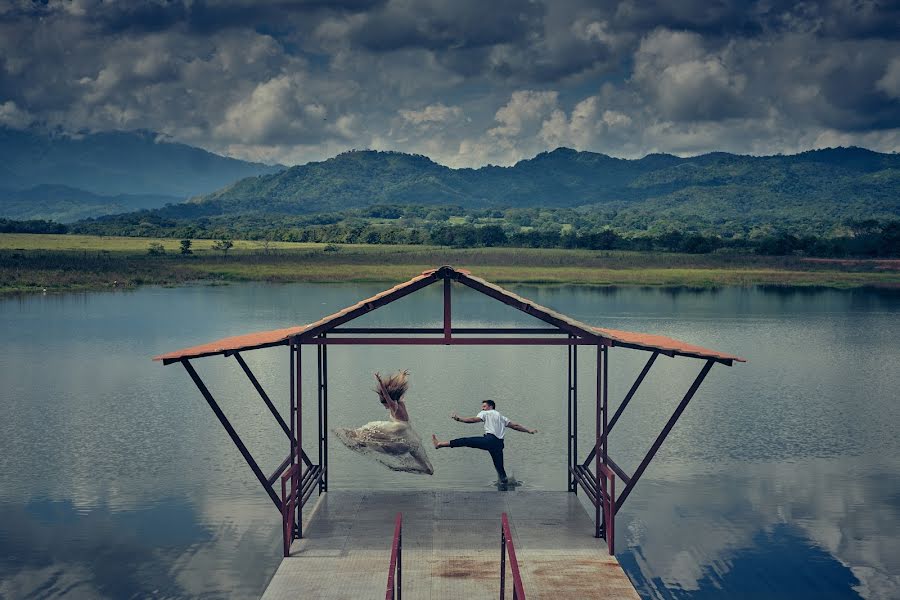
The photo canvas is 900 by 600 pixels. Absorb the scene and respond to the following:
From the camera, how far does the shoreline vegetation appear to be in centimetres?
8312

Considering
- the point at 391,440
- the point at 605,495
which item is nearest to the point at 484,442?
the point at 391,440

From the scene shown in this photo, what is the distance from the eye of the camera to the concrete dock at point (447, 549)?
12922mm

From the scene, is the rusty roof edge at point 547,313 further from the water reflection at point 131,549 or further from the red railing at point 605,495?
the water reflection at point 131,549

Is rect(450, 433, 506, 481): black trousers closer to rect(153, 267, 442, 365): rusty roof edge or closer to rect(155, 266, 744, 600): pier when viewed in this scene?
rect(155, 266, 744, 600): pier

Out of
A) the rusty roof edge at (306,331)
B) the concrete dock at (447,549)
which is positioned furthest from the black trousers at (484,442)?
the rusty roof edge at (306,331)

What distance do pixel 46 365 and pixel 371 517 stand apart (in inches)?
1018

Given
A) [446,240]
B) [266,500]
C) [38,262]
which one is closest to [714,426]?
[266,500]

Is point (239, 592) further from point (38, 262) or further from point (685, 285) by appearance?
point (38, 262)

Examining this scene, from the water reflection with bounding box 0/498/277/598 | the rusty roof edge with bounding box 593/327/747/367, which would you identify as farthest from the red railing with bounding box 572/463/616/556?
the water reflection with bounding box 0/498/277/598

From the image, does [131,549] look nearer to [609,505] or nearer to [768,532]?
Answer: [609,505]

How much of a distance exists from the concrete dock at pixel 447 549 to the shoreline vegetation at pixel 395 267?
6290 cm

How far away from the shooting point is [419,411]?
2822cm

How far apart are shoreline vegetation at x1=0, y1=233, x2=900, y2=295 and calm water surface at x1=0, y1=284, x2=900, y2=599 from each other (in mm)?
34725

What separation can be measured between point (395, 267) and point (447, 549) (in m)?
82.6
